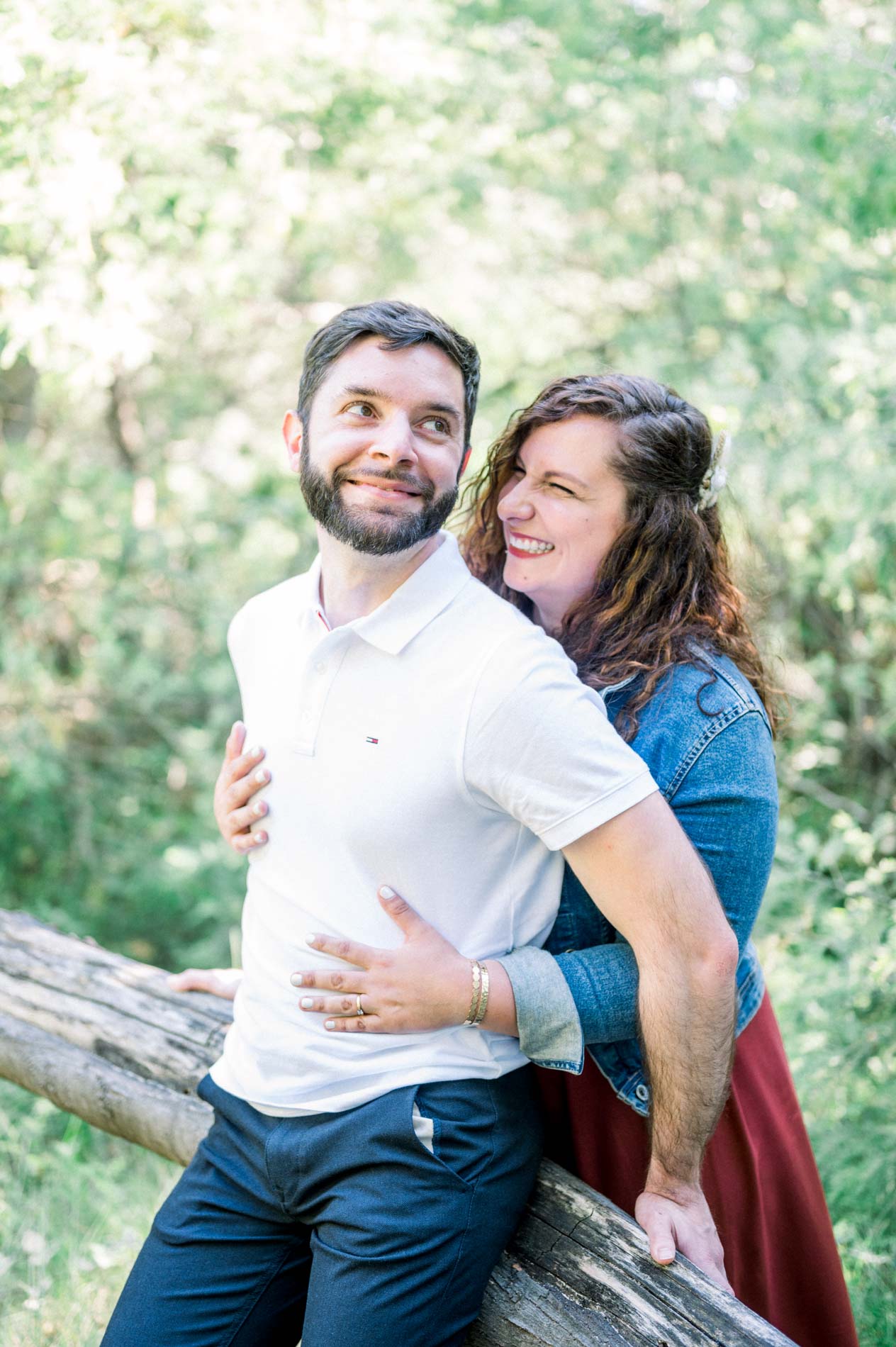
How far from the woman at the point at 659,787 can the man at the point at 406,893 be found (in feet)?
0.27

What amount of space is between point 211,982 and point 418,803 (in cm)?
119

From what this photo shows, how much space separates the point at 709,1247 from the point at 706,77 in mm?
5170

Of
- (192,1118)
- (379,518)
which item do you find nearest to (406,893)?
(379,518)

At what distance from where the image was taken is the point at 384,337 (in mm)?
1925

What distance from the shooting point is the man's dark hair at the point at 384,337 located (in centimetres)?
192

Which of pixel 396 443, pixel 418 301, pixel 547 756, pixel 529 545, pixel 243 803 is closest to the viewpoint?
pixel 547 756

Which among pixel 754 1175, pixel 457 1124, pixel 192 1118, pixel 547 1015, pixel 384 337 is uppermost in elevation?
pixel 384 337

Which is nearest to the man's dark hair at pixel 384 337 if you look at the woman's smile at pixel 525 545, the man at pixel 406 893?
the man at pixel 406 893

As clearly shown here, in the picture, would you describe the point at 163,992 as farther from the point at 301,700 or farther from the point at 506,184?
the point at 506,184

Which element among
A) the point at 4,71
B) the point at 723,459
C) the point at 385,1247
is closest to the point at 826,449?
the point at 723,459

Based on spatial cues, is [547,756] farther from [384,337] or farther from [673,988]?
[384,337]

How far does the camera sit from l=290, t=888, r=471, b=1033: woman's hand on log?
5.66 feet

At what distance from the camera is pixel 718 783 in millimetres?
1872

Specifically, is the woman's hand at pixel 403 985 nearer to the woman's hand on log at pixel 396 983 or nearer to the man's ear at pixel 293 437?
the woman's hand on log at pixel 396 983
